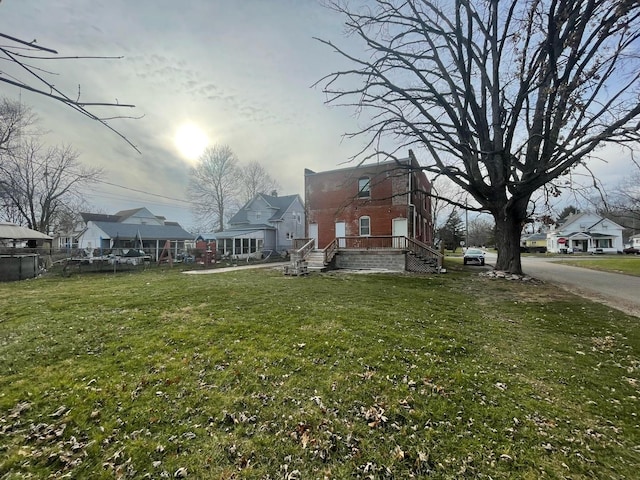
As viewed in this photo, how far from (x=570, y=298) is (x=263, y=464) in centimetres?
1121

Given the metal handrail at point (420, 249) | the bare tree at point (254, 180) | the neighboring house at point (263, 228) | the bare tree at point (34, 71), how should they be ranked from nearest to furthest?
the bare tree at point (34, 71), the metal handrail at point (420, 249), the neighboring house at point (263, 228), the bare tree at point (254, 180)

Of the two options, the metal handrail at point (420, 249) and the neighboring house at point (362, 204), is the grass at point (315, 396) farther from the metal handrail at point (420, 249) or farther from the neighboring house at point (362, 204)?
the neighboring house at point (362, 204)

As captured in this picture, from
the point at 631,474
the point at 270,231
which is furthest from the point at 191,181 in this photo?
the point at 631,474

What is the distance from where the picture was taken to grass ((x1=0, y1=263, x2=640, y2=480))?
2.41 meters

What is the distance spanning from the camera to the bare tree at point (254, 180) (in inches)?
1828

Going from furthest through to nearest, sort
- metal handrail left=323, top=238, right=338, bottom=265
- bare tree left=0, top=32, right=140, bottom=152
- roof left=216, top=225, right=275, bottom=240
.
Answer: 1. roof left=216, top=225, right=275, bottom=240
2. metal handrail left=323, top=238, right=338, bottom=265
3. bare tree left=0, top=32, right=140, bottom=152

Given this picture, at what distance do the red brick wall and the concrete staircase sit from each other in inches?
135

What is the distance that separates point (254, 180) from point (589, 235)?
192ft

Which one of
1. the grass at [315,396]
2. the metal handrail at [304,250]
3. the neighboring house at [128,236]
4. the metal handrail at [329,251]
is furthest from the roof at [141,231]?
the grass at [315,396]

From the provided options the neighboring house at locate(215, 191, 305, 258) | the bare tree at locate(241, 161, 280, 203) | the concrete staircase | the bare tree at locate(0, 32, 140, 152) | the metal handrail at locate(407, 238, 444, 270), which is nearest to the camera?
the bare tree at locate(0, 32, 140, 152)

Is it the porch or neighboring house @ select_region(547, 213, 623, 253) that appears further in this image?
neighboring house @ select_region(547, 213, 623, 253)

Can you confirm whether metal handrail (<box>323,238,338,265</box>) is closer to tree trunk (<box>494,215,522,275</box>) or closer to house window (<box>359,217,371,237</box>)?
house window (<box>359,217,371,237</box>)

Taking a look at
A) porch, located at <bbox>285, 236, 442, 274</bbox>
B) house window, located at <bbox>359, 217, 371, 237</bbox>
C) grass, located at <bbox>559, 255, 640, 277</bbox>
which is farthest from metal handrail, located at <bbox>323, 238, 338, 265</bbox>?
grass, located at <bbox>559, 255, 640, 277</bbox>

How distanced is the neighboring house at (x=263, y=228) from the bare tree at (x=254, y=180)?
1119 centimetres
